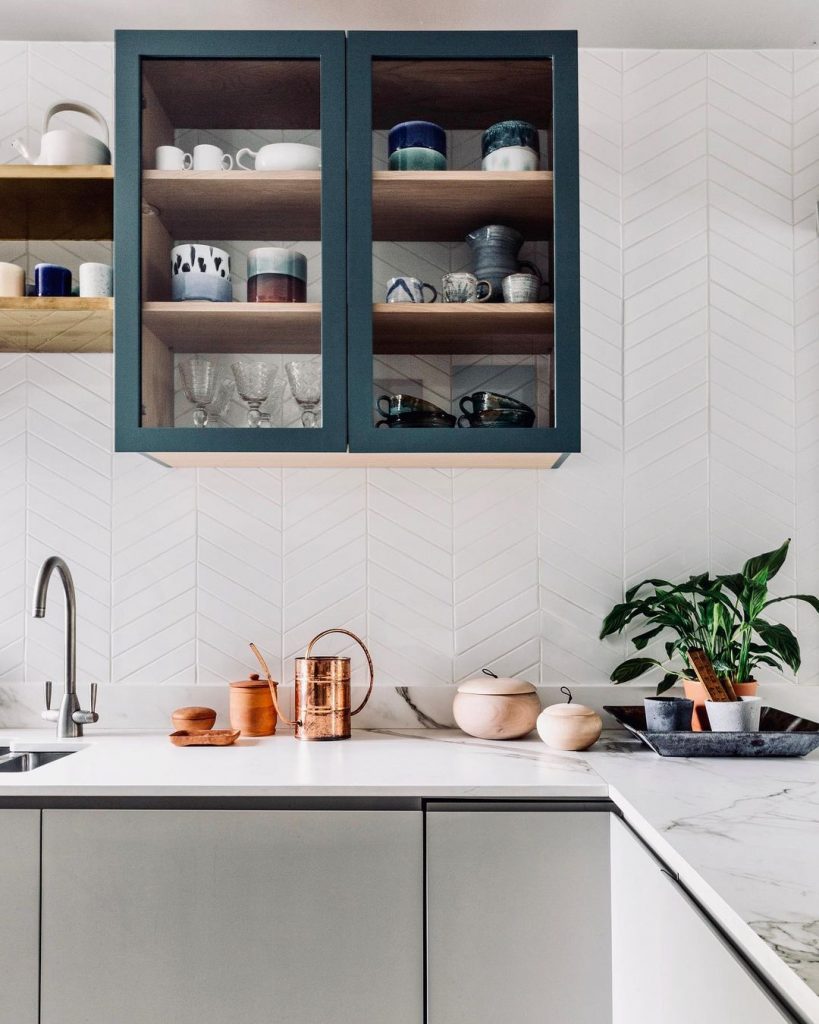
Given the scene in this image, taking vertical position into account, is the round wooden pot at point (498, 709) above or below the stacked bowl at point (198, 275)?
below

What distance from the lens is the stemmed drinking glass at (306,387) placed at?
5.50 ft

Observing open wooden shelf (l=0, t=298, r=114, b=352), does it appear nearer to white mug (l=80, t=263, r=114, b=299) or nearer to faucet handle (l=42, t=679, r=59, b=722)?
white mug (l=80, t=263, r=114, b=299)

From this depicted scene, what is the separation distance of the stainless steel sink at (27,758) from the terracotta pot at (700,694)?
1290 millimetres

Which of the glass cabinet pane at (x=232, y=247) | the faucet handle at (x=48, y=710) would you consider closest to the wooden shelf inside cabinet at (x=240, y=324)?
the glass cabinet pane at (x=232, y=247)

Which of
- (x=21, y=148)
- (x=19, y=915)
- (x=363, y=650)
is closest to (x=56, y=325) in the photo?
(x=21, y=148)

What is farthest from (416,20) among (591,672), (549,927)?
(549,927)

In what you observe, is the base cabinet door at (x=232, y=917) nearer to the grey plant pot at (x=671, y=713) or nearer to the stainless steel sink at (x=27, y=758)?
the stainless steel sink at (x=27, y=758)

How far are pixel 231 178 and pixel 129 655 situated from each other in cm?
111

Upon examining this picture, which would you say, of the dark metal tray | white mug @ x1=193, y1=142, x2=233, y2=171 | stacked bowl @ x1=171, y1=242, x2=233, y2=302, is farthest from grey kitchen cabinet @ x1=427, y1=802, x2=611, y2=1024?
white mug @ x1=193, y1=142, x2=233, y2=171

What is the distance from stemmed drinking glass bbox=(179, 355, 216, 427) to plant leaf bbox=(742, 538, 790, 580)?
120 cm

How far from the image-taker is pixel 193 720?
1.78 m

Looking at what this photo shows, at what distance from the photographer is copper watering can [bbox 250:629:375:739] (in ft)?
5.75

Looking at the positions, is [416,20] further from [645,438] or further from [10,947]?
[10,947]

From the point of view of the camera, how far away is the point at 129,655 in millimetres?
1982
